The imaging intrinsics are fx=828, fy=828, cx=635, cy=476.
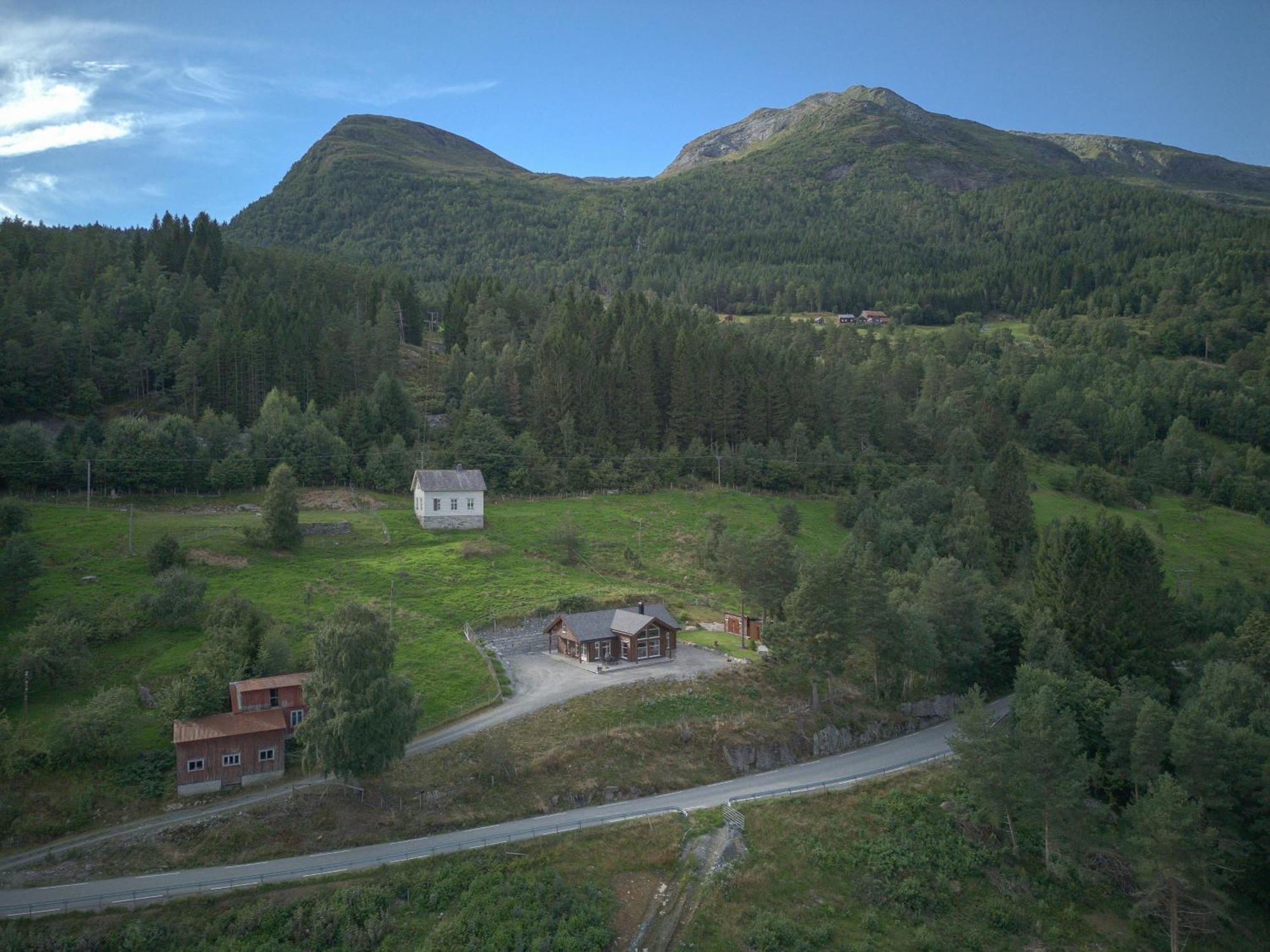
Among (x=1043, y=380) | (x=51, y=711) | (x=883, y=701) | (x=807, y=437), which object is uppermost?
(x=1043, y=380)

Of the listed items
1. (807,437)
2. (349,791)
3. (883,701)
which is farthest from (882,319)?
(349,791)

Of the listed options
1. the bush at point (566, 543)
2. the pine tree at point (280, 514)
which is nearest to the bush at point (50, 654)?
the pine tree at point (280, 514)

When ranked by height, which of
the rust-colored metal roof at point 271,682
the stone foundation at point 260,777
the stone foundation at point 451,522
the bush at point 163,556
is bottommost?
the stone foundation at point 260,777

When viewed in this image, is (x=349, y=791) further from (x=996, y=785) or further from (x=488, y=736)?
(x=996, y=785)

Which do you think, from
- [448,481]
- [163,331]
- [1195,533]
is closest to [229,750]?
[448,481]

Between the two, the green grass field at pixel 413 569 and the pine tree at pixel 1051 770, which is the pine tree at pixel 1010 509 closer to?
the green grass field at pixel 413 569

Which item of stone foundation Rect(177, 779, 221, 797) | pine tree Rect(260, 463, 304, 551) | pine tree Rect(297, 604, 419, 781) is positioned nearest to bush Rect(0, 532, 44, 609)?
pine tree Rect(260, 463, 304, 551)
